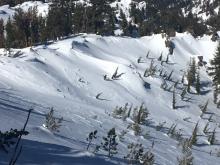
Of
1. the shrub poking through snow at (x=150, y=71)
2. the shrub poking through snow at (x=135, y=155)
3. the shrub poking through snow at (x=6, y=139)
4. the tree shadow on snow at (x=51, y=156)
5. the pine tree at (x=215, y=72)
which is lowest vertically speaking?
the pine tree at (x=215, y=72)

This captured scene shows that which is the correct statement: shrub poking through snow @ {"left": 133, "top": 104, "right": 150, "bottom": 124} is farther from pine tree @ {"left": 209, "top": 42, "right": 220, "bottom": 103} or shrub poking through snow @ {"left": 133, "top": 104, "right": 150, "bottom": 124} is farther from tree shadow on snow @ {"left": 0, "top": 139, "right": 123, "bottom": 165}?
pine tree @ {"left": 209, "top": 42, "right": 220, "bottom": 103}

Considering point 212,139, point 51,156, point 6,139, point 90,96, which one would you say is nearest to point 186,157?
point 51,156

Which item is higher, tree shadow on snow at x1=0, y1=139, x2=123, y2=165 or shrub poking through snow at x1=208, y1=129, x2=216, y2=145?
tree shadow on snow at x1=0, y1=139, x2=123, y2=165

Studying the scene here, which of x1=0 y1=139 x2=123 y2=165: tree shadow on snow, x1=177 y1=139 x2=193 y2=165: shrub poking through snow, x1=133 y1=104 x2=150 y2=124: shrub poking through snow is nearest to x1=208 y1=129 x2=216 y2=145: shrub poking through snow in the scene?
x1=133 y1=104 x2=150 y2=124: shrub poking through snow

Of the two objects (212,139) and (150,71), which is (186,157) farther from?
(150,71)

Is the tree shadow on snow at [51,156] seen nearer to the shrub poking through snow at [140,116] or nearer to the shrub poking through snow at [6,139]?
the shrub poking through snow at [6,139]

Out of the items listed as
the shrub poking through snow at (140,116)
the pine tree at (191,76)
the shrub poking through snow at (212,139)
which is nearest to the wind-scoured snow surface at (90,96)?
the shrub poking through snow at (212,139)

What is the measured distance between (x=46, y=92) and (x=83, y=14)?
1966 cm

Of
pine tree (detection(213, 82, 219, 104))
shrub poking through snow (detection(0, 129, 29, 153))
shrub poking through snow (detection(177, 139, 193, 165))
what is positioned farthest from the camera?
pine tree (detection(213, 82, 219, 104))

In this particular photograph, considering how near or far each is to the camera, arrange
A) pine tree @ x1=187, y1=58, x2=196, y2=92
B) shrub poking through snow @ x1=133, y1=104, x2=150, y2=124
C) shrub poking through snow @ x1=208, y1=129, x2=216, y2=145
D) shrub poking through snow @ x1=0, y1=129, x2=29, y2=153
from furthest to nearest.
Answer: pine tree @ x1=187, y1=58, x2=196, y2=92 < shrub poking through snow @ x1=208, y1=129, x2=216, y2=145 < shrub poking through snow @ x1=133, y1=104, x2=150, y2=124 < shrub poking through snow @ x1=0, y1=129, x2=29, y2=153

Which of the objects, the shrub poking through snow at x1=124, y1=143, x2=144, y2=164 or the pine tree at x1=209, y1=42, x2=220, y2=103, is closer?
the shrub poking through snow at x1=124, y1=143, x2=144, y2=164

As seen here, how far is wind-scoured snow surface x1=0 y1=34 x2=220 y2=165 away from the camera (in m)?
7.52

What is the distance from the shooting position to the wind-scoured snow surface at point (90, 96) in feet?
24.7

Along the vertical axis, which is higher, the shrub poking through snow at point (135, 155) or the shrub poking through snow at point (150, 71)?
the shrub poking through snow at point (135, 155)
